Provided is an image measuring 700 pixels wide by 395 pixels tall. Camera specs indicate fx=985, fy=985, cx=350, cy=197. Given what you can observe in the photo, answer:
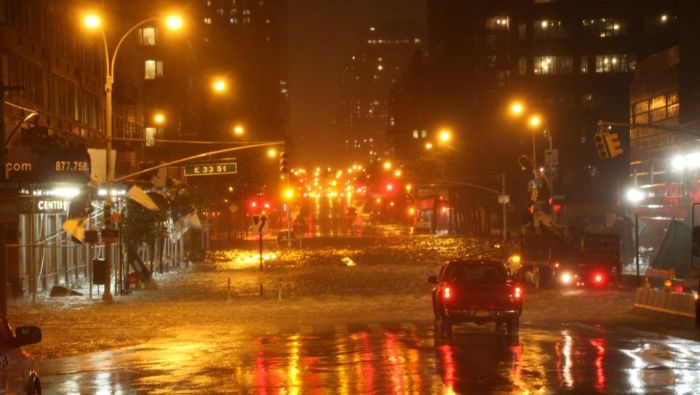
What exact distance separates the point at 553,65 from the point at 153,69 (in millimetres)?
47954

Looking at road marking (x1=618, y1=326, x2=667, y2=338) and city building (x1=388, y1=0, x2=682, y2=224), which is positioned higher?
city building (x1=388, y1=0, x2=682, y2=224)

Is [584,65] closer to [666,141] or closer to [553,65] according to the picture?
[553,65]

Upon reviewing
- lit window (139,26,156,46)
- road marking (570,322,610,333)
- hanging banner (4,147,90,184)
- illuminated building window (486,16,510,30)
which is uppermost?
illuminated building window (486,16,510,30)

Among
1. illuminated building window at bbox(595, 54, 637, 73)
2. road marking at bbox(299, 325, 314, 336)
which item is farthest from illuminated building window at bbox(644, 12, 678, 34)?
road marking at bbox(299, 325, 314, 336)

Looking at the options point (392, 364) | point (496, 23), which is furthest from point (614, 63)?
point (392, 364)

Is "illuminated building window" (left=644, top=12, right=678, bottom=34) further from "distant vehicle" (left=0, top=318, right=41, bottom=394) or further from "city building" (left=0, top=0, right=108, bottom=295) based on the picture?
"distant vehicle" (left=0, top=318, right=41, bottom=394)

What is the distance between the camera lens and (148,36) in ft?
278

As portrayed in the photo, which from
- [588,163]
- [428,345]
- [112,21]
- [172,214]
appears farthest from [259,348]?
[588,163]

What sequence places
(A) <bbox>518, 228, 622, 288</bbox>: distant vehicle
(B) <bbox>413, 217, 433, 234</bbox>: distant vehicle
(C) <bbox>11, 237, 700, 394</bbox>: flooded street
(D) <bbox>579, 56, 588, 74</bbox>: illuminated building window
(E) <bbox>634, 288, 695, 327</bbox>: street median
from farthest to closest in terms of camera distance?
(D) <bbox>579, 56, 588, 74</bbox>: illuminated building window, (B) <bbox>413, 217, 433, 234</bbox>: distant vehicle, (A) <bbox>518, 228, 622, 288</bbox>: distant vehicle, (E) <bbox>634, 288, 695, 327</bbox>: street median, (C) <bbox>11, 237, 700, 394</bbox>: flooded street

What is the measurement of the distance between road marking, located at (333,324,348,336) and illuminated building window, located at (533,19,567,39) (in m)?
90.9

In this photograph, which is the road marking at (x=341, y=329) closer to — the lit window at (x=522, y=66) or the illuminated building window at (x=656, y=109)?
the illuminated building window at (x=656, y=109)

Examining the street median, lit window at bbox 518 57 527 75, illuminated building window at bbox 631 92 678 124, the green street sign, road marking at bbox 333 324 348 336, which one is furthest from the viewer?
lit window at bbox 518 57 527 75

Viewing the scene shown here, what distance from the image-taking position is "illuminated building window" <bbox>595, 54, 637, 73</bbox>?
110750mm

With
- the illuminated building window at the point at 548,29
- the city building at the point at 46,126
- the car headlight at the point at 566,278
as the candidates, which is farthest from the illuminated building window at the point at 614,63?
the car headlight at the point at 566,278
